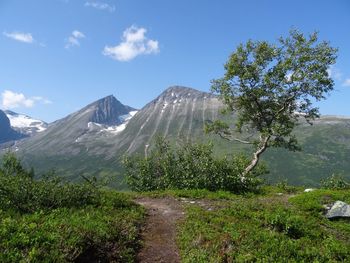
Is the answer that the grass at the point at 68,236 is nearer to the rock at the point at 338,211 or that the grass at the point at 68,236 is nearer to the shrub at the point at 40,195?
the shrub at the point at 40,195

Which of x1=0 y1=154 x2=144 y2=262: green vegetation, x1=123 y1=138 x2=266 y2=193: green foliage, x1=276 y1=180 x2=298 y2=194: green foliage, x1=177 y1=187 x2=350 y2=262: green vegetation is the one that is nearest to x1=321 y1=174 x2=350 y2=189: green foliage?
x1=276 y1=180 x2=298 y2=194: green foliage

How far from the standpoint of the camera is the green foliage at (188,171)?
109 feet

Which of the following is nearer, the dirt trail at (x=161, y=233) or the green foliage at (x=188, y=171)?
the dirt trail at (x=161, y=233)

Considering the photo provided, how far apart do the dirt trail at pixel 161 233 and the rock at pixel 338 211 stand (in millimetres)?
9072

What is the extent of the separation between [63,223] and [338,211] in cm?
1679

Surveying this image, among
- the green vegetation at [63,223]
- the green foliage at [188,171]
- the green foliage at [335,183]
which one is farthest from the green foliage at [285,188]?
the green vegetation at [63,223]

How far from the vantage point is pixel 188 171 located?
1368 inches

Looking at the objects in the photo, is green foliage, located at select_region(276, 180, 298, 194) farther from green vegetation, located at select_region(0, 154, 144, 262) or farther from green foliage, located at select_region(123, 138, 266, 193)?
green vegetation, located at select_region(0, 154, 144, 262)

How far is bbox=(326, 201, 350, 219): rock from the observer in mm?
24266

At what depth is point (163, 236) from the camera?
18922 mm

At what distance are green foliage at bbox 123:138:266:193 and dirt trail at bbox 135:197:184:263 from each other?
6.36 m

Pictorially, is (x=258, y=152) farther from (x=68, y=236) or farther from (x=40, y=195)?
(x=68, y=236)

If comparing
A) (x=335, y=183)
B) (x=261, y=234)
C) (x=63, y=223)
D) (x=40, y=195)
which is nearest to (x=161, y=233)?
(x=261, y=234)

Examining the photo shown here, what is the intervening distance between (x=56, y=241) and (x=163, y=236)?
6.35 meters
